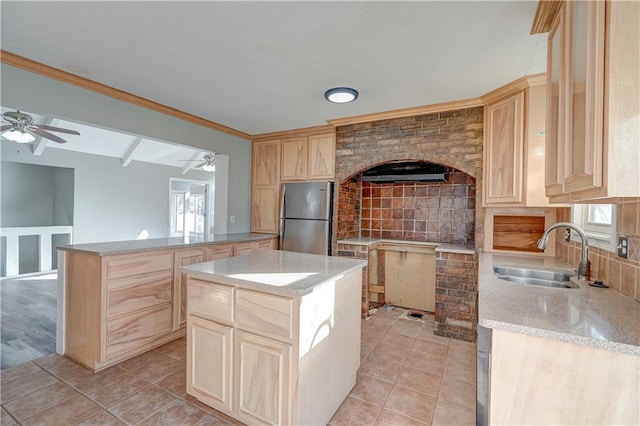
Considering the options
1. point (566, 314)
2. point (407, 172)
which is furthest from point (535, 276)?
point (407, 172)

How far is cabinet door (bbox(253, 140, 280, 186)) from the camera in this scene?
4.25 metres

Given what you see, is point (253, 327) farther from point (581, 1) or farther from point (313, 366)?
point (581, 1)

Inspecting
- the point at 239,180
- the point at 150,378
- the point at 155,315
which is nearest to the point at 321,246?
the point at 239,180

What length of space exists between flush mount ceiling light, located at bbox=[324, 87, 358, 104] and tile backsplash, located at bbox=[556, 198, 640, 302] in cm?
203

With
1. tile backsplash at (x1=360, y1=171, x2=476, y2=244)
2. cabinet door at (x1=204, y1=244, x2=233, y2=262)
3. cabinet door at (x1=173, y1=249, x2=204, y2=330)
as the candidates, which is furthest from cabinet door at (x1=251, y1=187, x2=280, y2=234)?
cabinet door at (x1=173, y1=249, x2=204, y2=330)

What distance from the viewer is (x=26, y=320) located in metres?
3.22

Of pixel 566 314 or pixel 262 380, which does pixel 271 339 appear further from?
pixel 566 314

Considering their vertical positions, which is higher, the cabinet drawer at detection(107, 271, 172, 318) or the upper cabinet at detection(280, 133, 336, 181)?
the upper cabinet at detection(280, 133, 336, 181)

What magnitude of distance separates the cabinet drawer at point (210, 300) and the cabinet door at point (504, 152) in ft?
8.22

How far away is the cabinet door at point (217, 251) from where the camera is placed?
305cm

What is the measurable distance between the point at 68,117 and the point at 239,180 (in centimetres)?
208

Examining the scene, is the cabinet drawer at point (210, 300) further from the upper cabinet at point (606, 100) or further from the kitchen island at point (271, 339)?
the upper cabinet at point (606, 100)

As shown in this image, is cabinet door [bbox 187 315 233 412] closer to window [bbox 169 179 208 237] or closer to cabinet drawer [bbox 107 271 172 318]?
cabinet drawer [bbox 107 271 172 318]

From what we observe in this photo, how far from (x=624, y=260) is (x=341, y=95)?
2250mm
